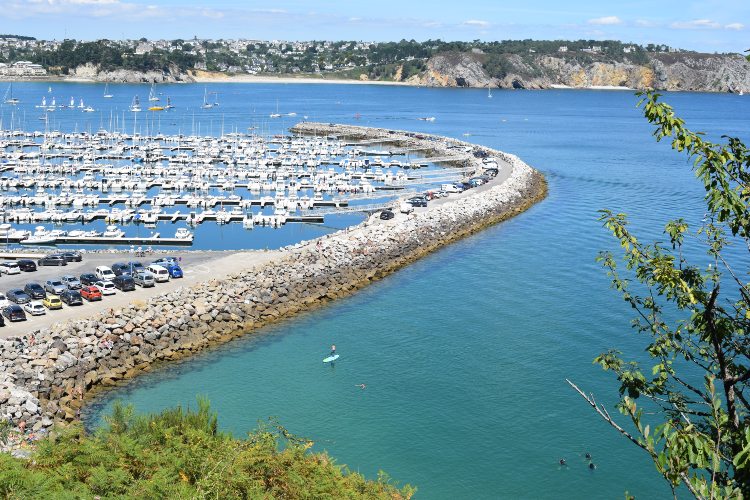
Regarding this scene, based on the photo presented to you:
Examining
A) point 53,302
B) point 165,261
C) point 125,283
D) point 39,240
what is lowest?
point 39,240

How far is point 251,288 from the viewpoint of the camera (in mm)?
39594

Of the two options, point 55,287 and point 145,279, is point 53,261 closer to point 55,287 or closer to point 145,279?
point 55,287

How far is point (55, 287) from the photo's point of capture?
37000 mm

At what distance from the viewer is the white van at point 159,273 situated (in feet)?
131

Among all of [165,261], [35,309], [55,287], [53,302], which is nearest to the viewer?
[35,309]

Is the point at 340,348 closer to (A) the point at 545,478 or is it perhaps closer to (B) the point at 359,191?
(A) the point at 545,478

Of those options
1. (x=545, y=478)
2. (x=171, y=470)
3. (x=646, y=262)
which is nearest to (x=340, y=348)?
(x=545, y=478)

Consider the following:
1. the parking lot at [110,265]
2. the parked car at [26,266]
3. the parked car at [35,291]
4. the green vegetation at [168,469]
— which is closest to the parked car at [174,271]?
the parking lot at [110,265]

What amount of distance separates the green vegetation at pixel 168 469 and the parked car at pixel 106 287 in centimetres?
1843

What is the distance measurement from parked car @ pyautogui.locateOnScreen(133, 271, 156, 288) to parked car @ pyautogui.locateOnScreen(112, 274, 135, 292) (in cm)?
49

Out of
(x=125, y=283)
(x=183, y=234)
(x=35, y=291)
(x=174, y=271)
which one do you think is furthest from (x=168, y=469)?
(x=183, y=234)

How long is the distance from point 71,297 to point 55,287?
77.1 inches

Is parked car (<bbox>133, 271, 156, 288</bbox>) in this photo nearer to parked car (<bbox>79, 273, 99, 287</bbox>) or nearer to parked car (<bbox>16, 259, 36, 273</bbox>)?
parked car (<bbox>79, 273, 99, 287</bbox>)

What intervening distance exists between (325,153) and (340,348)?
64823 mm
